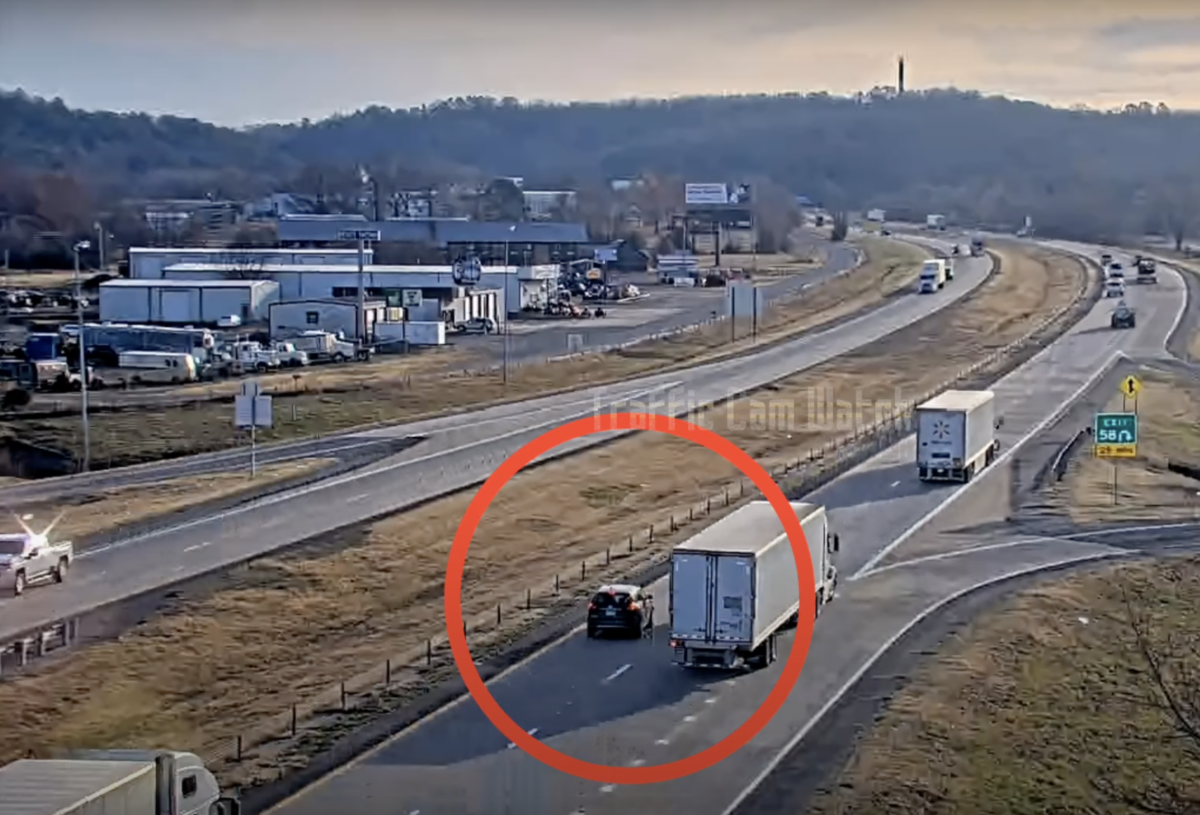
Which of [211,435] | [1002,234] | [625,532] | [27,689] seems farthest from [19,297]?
[1002,234]

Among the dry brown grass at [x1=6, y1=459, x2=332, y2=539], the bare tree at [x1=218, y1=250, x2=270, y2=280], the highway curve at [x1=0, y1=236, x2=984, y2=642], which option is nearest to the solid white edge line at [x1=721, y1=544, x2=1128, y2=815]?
the highway curve at [x1=0, y1=236, x2=984, y2=642]

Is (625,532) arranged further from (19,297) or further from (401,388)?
(19,297)

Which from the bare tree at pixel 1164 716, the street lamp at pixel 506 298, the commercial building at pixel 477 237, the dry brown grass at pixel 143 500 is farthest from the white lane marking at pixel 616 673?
the commercial building at pixel 477 237

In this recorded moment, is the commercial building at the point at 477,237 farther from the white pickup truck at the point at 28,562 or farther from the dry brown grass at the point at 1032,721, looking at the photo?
the dry brown grass at the point at 1032,721

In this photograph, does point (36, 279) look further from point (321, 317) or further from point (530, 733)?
point (530, 733)

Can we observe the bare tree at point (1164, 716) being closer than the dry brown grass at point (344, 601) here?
Yes

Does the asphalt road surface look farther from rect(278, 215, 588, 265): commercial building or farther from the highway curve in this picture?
rect(278, 215, 588, 265): commercial building

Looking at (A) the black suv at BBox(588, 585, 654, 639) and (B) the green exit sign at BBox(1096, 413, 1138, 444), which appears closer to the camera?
(A) the black suv at BBox(588, 585, 654, 639)
